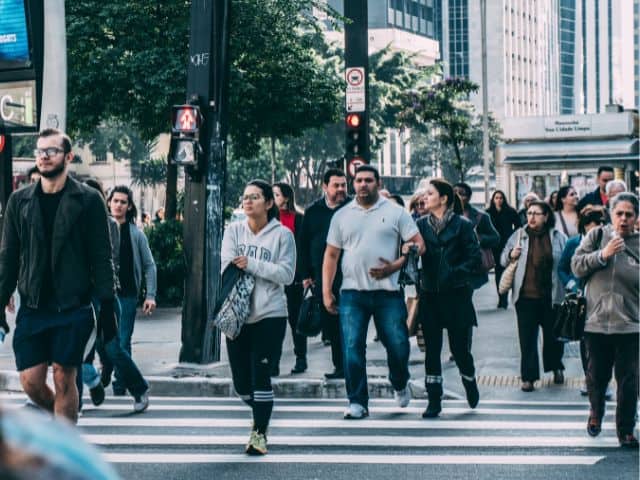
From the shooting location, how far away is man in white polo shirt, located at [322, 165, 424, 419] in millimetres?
8648

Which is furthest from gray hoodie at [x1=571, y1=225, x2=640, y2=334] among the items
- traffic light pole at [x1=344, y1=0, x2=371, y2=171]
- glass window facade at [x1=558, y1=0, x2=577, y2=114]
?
glass window facade at [x1=558, y1=0, x2=577, y2=114]

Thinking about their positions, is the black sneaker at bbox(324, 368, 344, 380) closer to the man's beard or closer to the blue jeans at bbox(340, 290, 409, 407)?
the blue jeans at bbox(340, 290, 409, 407)

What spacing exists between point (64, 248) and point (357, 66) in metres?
11.0

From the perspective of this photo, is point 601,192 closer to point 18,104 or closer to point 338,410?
point 338,410

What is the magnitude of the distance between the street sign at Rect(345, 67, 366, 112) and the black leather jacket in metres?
7.81

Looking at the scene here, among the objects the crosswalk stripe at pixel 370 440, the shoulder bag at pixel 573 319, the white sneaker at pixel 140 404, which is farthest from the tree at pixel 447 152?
the crosswalk stripe at pixel 370 440

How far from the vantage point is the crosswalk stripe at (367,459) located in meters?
7.07

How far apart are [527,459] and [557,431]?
46.7 inches

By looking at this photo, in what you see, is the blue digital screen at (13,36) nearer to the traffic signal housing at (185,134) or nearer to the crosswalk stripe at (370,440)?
the traffic signal housing at (185,134)

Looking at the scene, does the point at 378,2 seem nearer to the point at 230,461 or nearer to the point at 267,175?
the point at 267,175

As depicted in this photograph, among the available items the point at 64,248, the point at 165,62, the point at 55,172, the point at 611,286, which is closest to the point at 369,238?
the point at 611,286

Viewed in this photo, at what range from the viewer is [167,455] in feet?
24.1

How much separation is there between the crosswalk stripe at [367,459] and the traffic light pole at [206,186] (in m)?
→ 4.14

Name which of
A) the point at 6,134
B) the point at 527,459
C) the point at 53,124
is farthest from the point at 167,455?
the point at 6,134
